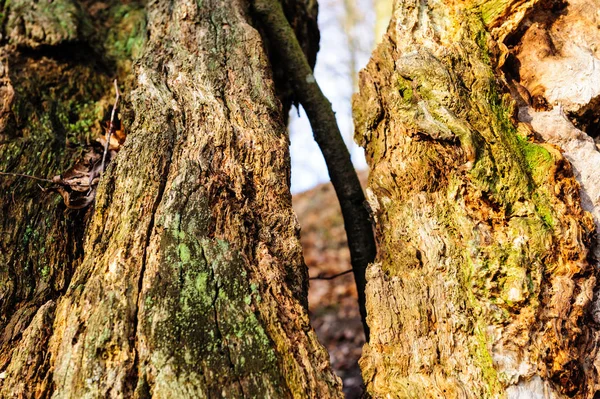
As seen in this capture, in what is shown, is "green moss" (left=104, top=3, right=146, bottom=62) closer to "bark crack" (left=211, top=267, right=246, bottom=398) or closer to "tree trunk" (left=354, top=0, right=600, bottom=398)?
"tree trunk" (left=354, top=0, right=600, bottom=398)

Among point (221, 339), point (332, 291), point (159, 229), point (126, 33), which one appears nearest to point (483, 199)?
point (221, 339)

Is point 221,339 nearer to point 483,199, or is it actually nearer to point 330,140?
point 483,199

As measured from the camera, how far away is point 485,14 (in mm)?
2543

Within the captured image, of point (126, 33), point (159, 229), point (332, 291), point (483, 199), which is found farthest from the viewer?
point (332, 291)

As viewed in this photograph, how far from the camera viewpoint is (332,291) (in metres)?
7.71

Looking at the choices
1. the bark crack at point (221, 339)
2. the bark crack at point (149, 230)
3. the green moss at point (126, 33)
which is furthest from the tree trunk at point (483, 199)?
the green moss at point (126, 33)

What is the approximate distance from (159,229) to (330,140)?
5.63ft

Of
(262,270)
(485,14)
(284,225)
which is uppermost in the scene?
(485,14)

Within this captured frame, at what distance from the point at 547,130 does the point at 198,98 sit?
1642 mm

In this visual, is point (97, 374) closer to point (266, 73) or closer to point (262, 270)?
point (262, 270)

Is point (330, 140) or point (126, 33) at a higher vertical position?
point (126, 33)

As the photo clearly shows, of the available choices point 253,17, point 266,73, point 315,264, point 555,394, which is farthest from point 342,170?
point 315,264

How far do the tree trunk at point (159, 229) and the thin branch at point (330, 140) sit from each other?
0.32 meters

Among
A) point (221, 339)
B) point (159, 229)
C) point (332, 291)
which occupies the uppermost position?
point (332, 291)
